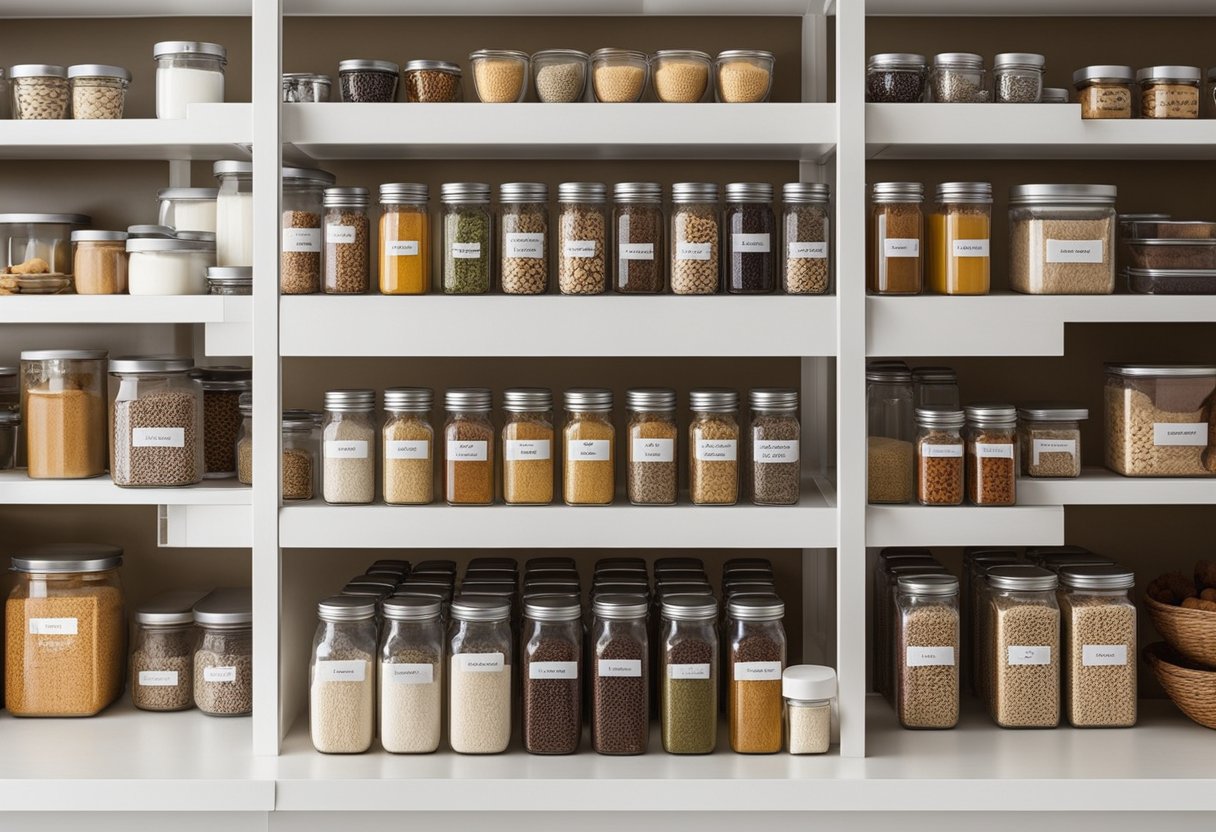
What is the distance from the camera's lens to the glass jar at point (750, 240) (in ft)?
6.00

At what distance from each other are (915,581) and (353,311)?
904 mm

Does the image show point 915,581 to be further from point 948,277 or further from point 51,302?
point 51,302

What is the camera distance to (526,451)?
1844mm

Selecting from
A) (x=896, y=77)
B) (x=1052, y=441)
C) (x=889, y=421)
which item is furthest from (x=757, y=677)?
(x=896, y=77)

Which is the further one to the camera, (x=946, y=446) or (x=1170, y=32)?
(x=1170, y=32)

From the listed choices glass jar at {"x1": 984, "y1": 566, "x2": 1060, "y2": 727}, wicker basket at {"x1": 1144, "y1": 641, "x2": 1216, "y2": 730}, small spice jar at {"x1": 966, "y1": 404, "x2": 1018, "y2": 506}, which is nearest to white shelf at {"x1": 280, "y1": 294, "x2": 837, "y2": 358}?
small spice jar at {"x1": 966, "y1": 404, "x2": 1018, "y2": 506}

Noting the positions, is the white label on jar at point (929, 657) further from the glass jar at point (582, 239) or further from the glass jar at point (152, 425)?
the glass jar at point (152, 425)

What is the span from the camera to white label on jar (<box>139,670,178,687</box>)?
6.59ft

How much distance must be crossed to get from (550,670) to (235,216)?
0.82 m

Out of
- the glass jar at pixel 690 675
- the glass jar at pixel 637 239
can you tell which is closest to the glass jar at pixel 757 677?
the glass jar at pixel 690 675

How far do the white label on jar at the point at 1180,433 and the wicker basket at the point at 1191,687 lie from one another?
1.12 ft

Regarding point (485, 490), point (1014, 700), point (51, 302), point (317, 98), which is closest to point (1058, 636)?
point (1014, 700)

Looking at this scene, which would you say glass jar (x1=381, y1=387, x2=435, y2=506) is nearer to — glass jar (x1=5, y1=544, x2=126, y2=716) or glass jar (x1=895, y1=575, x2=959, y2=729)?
glass jar (x1=5, y1=544, x2=126, y2=716)

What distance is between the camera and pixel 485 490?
6.07 feet
